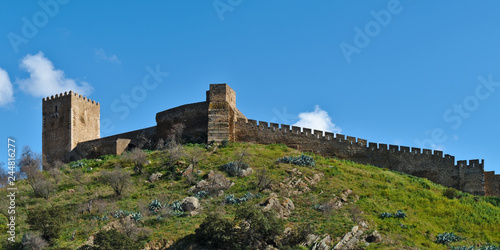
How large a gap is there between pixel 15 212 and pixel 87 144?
14021 millimetres

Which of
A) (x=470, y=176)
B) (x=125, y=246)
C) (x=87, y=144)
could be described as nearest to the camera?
(x=125, y=246)

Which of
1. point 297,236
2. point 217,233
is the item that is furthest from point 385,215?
point 217,233

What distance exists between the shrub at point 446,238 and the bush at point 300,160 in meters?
10.7

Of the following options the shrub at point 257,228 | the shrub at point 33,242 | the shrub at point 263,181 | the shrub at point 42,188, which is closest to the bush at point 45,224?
the shrub at point 33,242

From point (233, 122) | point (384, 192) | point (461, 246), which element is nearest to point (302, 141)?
point (233, 122)

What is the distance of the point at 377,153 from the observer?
136ft

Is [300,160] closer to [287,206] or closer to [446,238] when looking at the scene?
[287,206]

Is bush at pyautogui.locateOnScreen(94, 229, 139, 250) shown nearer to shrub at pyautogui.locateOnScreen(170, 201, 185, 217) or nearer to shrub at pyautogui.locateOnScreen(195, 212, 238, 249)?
shrub at pyautogui.locateOnScreen(195, 212, 238, 249)

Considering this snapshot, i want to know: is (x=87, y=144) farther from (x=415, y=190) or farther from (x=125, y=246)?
(x=415, y=190)

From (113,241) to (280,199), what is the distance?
9390mm

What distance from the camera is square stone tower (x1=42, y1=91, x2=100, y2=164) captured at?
47.2 metres

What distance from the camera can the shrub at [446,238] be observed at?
28.0m

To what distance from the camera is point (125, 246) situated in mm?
26062

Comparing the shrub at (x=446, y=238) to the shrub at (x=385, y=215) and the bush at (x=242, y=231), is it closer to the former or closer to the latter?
the shrub at (x=385, y=215)
